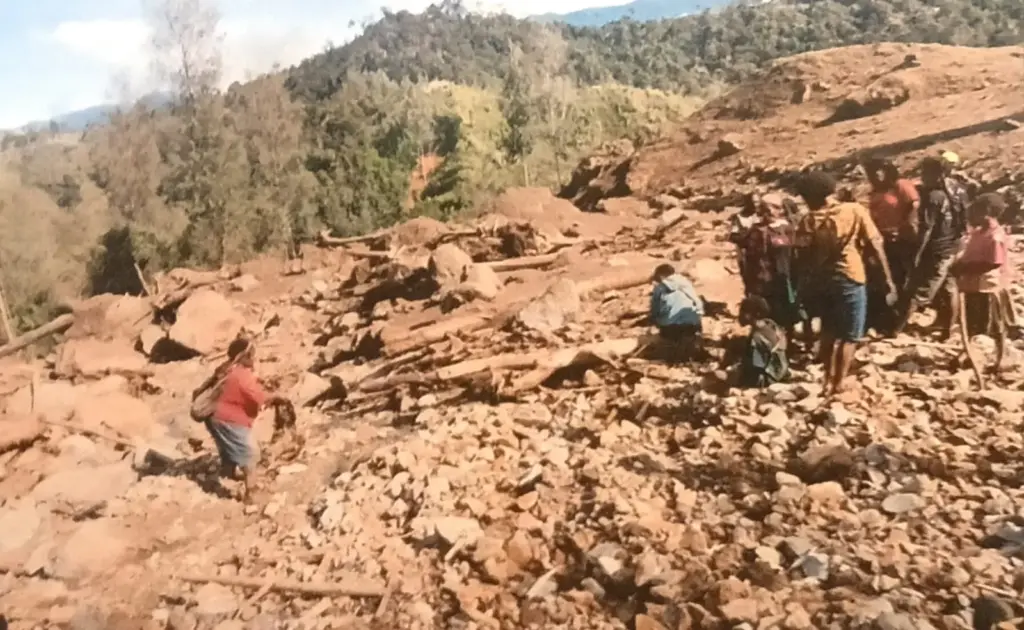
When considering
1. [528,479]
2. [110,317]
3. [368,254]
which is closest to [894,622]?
[528,479]

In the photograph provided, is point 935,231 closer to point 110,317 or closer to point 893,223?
point 893,223

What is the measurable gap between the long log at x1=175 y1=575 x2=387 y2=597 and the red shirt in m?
1.11

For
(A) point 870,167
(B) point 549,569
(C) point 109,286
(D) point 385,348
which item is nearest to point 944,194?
(A) point 870,167

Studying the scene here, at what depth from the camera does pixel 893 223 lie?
473 centimetres

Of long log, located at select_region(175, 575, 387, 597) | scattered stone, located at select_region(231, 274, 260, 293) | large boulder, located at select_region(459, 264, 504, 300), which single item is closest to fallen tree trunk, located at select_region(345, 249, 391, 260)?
scattered stone, located at select_region(231, 274, 260, 293)

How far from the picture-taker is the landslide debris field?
3232mm

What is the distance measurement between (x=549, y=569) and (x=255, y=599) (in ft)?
4.76

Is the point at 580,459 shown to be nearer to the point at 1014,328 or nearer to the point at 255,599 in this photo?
the point at 255,599

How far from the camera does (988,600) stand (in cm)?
270

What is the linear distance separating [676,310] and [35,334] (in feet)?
22.3

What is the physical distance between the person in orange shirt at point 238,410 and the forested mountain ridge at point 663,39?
600 inches

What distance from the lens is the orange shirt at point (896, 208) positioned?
4680 millimetres

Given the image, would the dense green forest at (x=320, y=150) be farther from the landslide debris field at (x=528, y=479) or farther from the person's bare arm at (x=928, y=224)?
the person's bare arm at (x=928, y=224)

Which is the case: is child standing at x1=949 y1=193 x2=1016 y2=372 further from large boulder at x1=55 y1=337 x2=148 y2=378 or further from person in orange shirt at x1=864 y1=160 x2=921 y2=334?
large boulder at x1=55 y1=337 x2=148 y2=378
